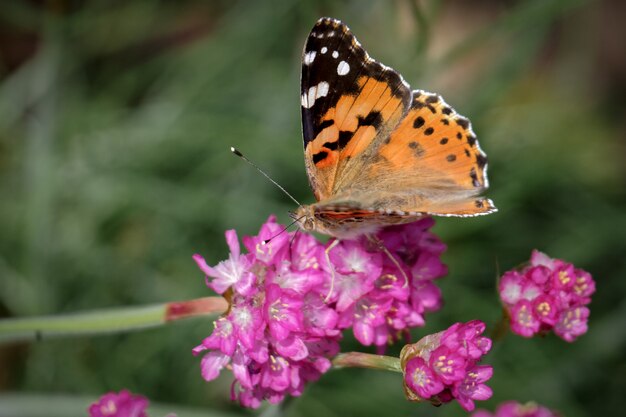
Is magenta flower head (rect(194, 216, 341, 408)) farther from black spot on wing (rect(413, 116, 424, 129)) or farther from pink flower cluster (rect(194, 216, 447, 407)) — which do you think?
black spot on wing (rect(413, 116, 424, 129))

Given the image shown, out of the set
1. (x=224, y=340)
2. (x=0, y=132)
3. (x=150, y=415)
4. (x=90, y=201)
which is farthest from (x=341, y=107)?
(x=0, y=132)

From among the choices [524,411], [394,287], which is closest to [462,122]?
[394,287]

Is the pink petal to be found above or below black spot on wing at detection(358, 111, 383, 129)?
below

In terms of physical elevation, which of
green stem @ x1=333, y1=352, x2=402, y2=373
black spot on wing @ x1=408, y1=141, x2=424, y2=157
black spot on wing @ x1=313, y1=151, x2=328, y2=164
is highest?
black spot on wing @ x1=313, y1=151, x2=328, y2=164

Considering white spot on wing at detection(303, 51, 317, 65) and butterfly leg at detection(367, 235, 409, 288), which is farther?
white spot on wing at detection(303, 51, 317, 65)

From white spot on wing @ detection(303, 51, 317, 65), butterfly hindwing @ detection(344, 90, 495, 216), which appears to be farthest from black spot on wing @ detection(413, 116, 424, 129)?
white spot on wing @ detection(303, 51, 317, 65)

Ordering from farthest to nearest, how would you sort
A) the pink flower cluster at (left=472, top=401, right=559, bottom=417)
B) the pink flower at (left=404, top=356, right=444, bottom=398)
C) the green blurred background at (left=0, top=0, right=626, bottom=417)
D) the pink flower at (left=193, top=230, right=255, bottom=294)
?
the green blurred background at (left=0, top=0, right=626, bottom=417) < the pink flower cluster at (left=472, top=401, right=559, bottom=417) < the pink flower at (left=193, top=230, right=255, bottom=294) < the pink flower at (left=404, top=356, right=444, bottom=398)

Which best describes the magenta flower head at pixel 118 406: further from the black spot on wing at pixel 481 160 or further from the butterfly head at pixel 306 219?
the black spot on wing at pixel 481 160

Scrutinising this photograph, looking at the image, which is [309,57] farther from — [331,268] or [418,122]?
[331,268]
